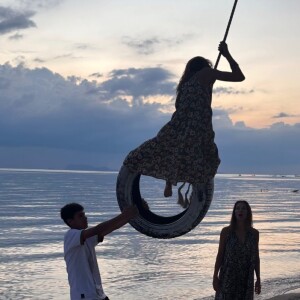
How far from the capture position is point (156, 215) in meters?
4.88

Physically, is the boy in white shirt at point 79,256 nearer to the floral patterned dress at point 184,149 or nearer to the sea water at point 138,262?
the floral patterned dress at point 184,149

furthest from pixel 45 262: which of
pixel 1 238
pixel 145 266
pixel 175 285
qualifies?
pixel 1 238

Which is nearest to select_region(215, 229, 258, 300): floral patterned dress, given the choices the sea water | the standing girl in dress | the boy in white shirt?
the standing girl in dress

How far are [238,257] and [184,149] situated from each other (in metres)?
1.55

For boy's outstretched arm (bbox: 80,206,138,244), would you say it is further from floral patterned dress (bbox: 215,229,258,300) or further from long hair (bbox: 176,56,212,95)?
floral patterned dress (bbox: 215,229,258,300)

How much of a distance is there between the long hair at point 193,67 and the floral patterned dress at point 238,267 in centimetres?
168

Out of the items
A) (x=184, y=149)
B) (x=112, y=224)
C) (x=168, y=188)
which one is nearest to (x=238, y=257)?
(x=168, y=188)

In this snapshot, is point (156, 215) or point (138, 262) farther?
point (138, 262)

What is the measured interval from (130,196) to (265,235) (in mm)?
25850

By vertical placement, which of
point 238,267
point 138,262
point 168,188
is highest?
point 168,188

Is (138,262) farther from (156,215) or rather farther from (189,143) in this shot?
(189,143)

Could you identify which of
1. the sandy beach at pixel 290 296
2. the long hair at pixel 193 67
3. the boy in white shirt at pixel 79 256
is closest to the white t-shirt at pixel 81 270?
the boy in white shirt at pixel 79 256

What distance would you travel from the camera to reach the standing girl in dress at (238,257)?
229 inches

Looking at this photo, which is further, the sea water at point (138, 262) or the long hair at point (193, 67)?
the sea water at point (138, 262)
